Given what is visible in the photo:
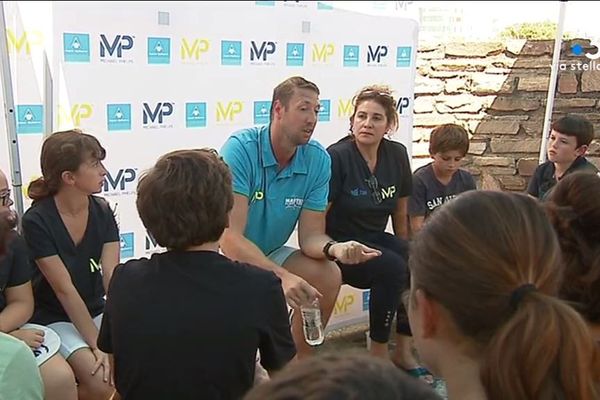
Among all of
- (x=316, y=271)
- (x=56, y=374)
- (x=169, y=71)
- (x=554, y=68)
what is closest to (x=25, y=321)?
(x=56, y=374)

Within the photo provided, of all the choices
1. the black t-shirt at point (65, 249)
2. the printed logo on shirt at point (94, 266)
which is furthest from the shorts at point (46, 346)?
the printed logo on shirt at point (94, 266)

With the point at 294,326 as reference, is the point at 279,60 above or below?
above

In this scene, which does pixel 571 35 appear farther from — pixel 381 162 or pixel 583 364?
pixel 583 364

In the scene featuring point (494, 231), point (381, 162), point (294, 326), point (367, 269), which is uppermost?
point (494, 231)

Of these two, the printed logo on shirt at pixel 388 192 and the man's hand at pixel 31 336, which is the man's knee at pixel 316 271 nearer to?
the printed logo on shirt at pixel 388 192

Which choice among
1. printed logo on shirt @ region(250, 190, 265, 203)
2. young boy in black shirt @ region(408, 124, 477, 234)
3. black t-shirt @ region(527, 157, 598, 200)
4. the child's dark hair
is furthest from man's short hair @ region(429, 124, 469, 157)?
the child's dark hair

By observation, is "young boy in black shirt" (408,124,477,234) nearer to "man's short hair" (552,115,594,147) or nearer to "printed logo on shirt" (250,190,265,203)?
"man's short hair" (552,115,594,147)

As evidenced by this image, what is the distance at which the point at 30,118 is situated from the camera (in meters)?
2.68

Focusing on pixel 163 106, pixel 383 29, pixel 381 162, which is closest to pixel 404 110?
pixel 383 29

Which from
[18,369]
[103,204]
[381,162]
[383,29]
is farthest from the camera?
[383,29]

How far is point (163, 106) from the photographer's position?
2988mm

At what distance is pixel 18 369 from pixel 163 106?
1.73 meters

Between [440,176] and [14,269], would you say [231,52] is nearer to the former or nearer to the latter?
[440,176]

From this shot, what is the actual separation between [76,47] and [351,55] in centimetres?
148
